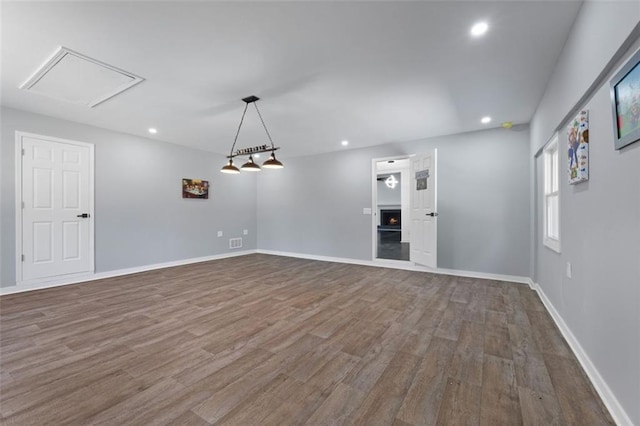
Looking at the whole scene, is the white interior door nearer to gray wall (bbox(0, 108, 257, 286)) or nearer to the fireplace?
gray wall (bbox(0, 108, 257, 286))

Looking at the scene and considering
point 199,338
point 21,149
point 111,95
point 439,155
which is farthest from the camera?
point 439,155

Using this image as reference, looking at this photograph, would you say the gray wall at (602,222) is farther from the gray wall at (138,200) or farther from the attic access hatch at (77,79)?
the gray wall at (138,200)

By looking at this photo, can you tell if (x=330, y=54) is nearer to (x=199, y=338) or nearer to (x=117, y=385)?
(x=199, y=338)

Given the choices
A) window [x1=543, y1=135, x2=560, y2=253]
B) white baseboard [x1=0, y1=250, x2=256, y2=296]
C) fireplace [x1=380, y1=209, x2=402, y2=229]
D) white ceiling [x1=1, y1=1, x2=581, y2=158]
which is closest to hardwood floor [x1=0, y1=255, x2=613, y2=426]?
white baseboard [x1=0, y1=250, x2=256, y2=296]

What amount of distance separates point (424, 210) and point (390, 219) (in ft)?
24.1

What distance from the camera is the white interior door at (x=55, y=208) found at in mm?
3902

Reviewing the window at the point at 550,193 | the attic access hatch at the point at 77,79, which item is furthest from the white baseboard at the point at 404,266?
the attic access hatch at the point at 77,79

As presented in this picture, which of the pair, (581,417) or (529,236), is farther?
(529,236)

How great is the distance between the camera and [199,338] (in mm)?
2375

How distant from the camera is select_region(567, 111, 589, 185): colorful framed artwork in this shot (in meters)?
1.90

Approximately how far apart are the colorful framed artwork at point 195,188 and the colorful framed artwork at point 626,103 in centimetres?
638

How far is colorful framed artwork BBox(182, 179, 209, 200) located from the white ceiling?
191cm

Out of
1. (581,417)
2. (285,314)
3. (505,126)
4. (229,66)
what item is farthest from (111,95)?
(505,126)

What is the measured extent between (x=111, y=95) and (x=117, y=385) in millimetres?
3327
